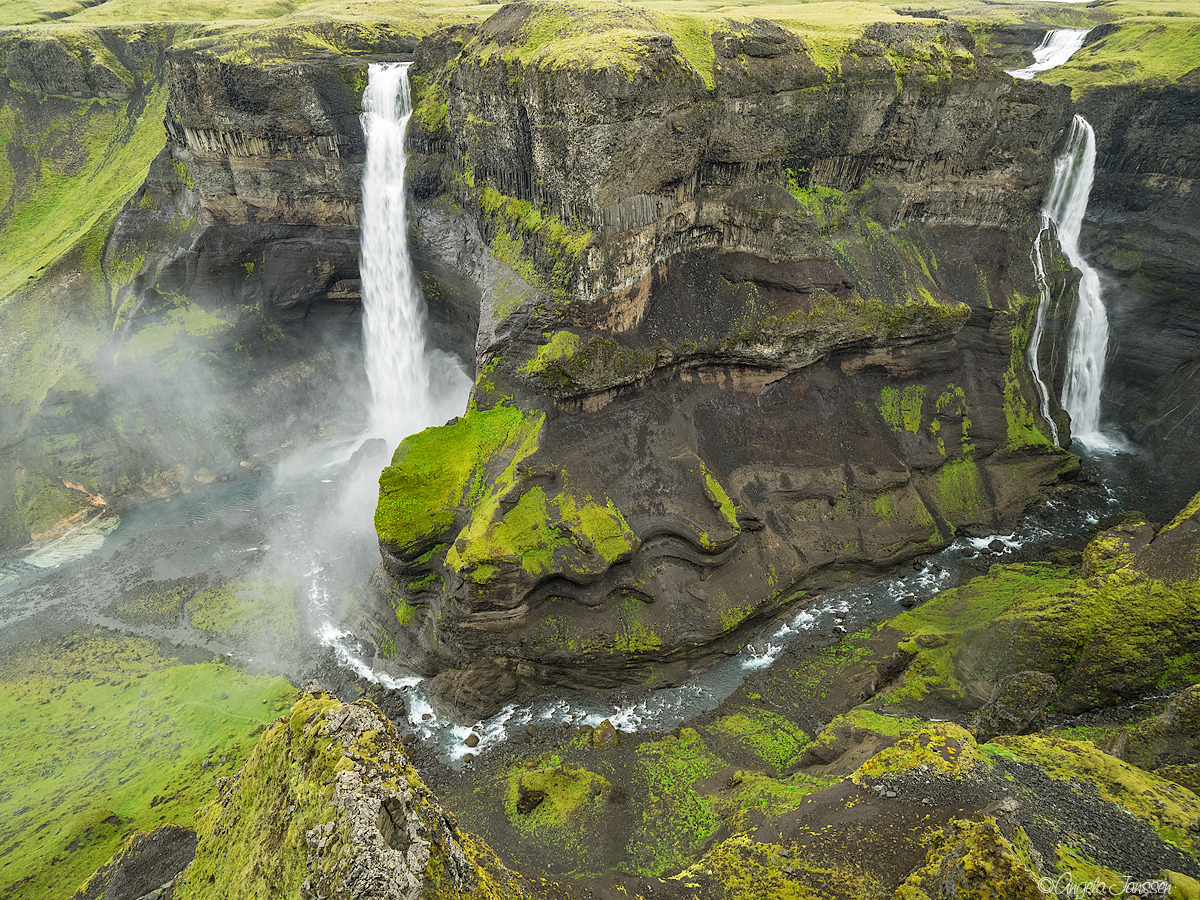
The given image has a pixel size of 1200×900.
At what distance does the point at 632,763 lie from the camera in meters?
19.2

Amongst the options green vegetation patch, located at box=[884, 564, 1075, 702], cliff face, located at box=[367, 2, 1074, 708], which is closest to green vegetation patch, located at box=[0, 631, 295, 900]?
cliff face, located at box=[367, 2, 1074, 708]

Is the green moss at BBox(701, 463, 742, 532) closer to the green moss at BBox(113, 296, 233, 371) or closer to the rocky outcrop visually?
the rocky outcrop

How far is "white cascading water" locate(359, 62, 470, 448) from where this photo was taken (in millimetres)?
34656

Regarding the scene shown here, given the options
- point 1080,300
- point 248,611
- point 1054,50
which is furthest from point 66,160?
point 1054,50

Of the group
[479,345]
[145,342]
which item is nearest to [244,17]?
[145,342]

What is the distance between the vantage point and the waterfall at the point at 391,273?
34656 millimetres

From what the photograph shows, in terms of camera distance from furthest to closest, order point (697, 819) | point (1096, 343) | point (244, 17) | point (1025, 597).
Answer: point (244, 17), point (1096, 343), point (1025, 597), point (697, 819)

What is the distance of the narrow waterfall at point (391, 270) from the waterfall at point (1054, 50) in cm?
3685

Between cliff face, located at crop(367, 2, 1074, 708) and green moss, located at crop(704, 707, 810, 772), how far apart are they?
9.28 ft

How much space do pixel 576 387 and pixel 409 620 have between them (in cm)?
1057

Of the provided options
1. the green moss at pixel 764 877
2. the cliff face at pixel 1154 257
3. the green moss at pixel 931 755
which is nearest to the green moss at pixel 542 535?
the green moss at pixel 764 877

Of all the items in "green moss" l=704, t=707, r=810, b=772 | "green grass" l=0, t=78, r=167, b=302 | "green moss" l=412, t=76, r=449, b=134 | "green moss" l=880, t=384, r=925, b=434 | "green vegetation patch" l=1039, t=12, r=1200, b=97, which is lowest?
"green moss" l=704, t=707, r=810, b=772

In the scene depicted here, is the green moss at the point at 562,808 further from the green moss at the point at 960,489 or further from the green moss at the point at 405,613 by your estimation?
the green moss at the point at 960,489

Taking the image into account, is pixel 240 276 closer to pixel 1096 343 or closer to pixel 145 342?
pixel 145 342
